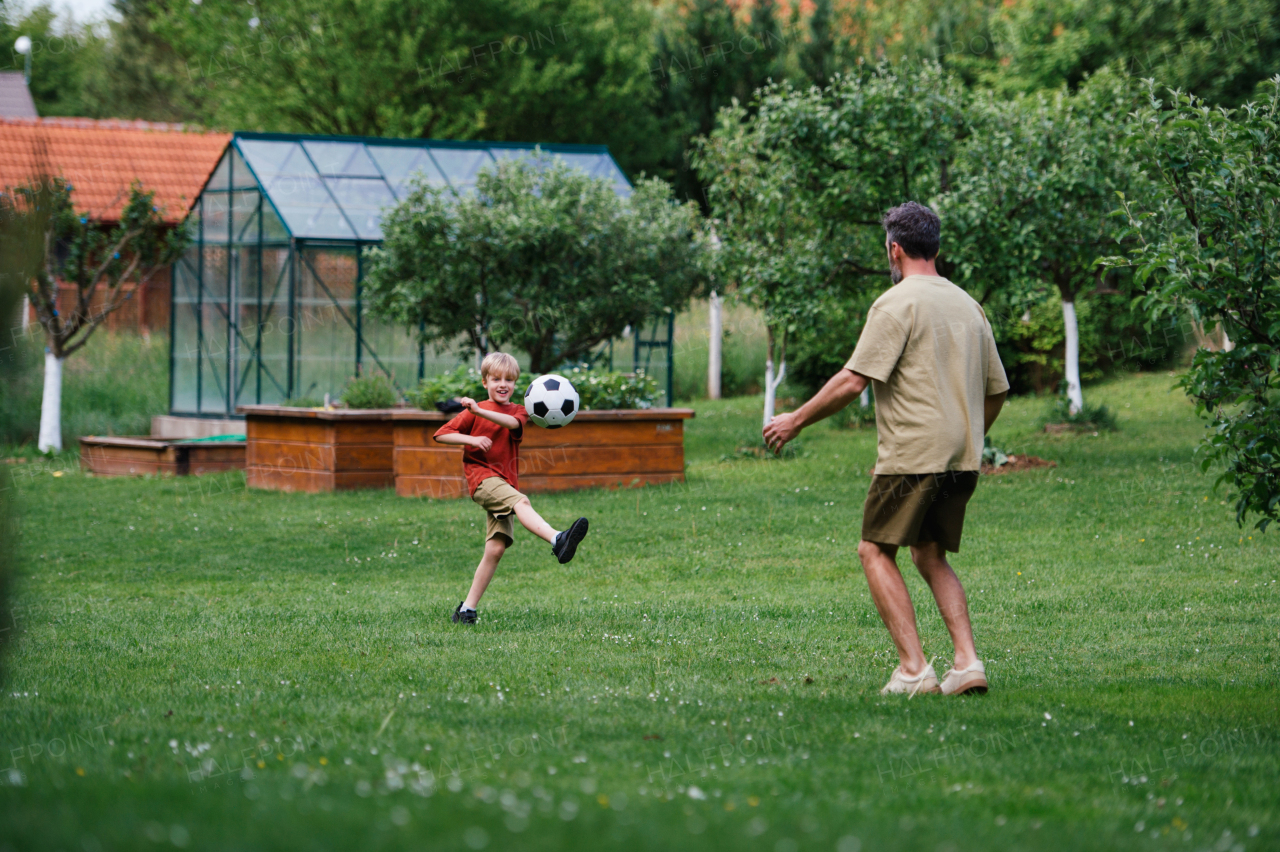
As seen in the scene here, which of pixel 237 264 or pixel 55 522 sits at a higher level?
pixel 237 264

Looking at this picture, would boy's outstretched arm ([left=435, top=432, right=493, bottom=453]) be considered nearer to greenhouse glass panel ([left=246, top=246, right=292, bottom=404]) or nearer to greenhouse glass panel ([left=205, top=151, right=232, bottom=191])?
greenhouse glass panel ([left=246, top=246, right=292, bottom=404])

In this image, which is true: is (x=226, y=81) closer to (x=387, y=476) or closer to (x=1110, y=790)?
(x=387, y=476)

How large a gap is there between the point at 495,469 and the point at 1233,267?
4.25 metres

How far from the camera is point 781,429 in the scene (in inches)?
201

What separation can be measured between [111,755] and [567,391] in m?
4.58

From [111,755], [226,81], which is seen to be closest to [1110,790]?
[111,755]

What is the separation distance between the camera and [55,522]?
41.5 ft

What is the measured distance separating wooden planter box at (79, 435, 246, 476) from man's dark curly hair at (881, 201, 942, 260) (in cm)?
1355

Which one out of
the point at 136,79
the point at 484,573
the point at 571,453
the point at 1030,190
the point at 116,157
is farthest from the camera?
the point at 136,79

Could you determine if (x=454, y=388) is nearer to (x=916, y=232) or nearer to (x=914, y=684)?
(x=916, y=232)

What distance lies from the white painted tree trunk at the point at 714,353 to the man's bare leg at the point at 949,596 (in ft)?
75.1

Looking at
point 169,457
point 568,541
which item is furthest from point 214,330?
point 568,541

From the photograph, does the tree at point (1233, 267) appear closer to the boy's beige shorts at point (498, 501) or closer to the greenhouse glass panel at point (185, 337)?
the boy's beige shorts at point (498, 501)

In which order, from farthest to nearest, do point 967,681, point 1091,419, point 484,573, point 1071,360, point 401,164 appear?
point 401,164 → point 1071,360 → point 1091,419 → point 484,573 → point 967,681
